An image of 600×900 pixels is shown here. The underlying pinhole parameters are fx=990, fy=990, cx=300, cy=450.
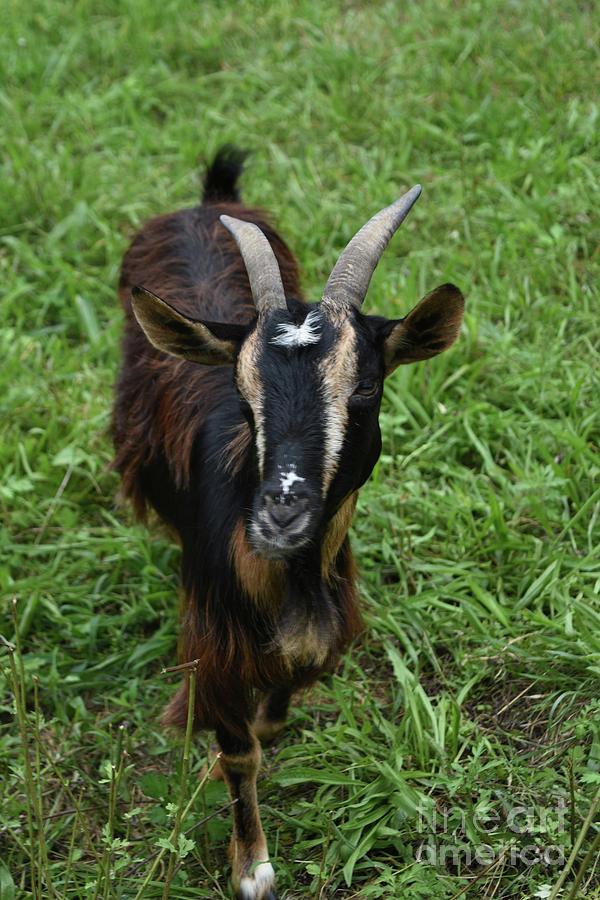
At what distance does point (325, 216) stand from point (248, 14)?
2770 mm

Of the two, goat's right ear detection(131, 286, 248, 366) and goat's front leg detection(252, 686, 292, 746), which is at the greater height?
goat's right ear detection(131, 286, 248, 366)

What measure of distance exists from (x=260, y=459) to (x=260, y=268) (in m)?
0.68

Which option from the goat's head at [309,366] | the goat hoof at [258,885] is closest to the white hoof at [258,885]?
the goat hoof at [258,885]

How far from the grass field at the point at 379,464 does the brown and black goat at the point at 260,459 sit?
1.09ft

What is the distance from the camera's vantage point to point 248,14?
789cm

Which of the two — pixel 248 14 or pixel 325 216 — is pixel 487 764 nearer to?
pixel 325 216

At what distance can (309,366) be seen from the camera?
280 cm

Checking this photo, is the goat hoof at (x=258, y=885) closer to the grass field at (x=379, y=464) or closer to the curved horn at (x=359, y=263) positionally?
the grass field at (x=379, y=464)

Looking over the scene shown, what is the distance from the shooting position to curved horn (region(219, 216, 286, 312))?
3.01 m

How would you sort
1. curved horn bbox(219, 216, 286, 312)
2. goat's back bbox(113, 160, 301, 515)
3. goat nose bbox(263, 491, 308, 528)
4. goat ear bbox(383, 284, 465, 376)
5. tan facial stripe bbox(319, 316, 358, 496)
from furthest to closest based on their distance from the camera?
1. goat's back bbox(113, 160, 301, 515)
2. curved horn bbox(219, 216, 286, 312)
3. goat ear bbox(383, 284, 465, 376)
4. tan facial stripe bbox(319, 316, 358, 496)
5. goat nose bbox(263, 491, 308, 528)

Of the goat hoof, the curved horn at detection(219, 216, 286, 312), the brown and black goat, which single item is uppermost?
the curved horn at detection(219, 216, 286, 312)

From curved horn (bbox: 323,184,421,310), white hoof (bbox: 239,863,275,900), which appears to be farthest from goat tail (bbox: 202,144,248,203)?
white hoof (bbox: 239,863,275,900)

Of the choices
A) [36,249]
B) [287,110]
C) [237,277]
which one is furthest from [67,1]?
[237,277]

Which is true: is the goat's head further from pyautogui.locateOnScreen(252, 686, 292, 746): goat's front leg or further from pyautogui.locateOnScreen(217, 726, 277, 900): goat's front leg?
pyautogui.locateOnScreen(252, 686, 292, 746): goat's front leg
